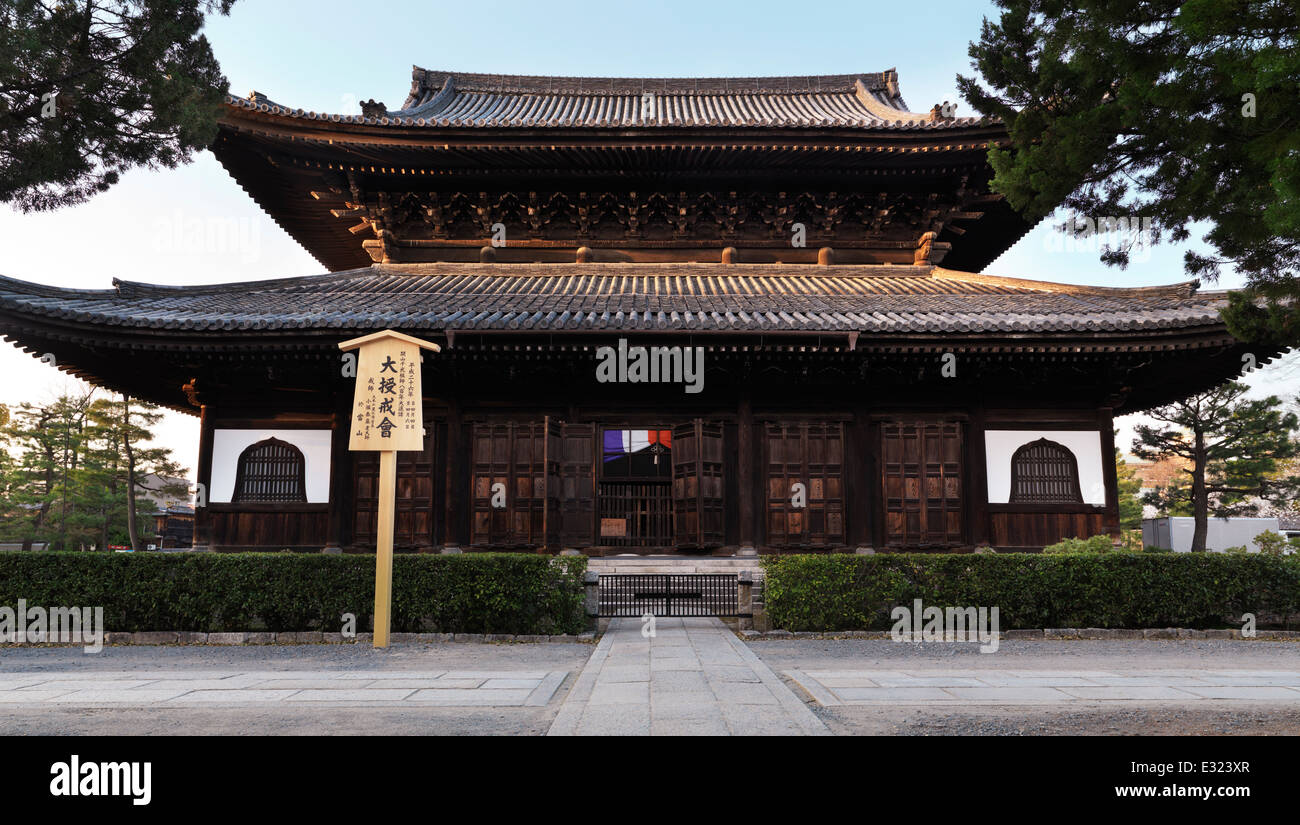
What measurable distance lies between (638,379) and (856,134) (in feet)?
21.0

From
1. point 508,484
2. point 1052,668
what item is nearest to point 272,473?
point 508,484

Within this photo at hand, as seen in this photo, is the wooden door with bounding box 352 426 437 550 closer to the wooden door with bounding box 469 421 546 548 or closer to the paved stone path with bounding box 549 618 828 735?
the wooden door with bounding box 469 421 546 548

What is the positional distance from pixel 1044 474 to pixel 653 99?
14.2m

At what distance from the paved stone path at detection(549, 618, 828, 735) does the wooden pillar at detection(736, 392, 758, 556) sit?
12.9ft

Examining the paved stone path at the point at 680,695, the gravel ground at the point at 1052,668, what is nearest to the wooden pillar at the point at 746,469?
the gravel ground at the point at 1052,668

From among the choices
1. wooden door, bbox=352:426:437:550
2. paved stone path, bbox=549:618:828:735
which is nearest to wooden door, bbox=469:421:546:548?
wooden door, bbox=352:426:437:550

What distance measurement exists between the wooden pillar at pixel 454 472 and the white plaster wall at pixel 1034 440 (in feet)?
30.8

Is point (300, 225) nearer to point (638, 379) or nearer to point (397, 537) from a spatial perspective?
point (397, 537)

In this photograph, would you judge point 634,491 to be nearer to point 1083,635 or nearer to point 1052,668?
point 1083,635

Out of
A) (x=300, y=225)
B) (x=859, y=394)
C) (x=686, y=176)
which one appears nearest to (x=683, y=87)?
(x=686, y=176)

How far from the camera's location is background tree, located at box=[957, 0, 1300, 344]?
438 cm

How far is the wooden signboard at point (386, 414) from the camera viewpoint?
870 centimetres

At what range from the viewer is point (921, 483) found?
42.2 ft

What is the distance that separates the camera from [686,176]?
14523 millimetres
